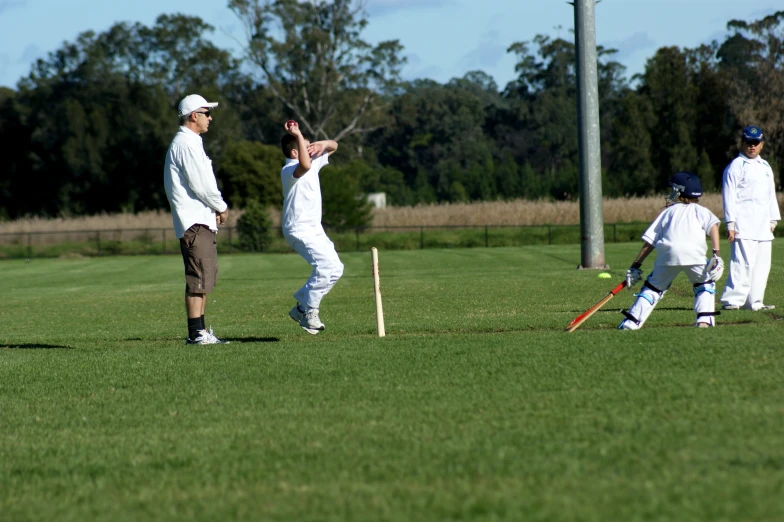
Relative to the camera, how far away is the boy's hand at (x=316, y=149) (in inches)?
388

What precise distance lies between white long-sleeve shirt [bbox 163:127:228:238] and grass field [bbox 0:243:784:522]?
120 centimetres

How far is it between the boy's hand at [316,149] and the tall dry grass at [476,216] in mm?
37421

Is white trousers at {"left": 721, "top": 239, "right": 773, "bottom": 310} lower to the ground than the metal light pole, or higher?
lower

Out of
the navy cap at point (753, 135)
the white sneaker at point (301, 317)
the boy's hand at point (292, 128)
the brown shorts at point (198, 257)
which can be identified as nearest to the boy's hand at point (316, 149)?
the boy's hand at point (292, 128)

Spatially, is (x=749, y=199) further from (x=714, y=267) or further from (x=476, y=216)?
(x=476, y=216)

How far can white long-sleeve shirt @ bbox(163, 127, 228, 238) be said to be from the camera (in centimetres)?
915

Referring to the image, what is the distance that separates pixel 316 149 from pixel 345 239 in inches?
1394

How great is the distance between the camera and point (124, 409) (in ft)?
20.9

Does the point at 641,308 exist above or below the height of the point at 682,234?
below

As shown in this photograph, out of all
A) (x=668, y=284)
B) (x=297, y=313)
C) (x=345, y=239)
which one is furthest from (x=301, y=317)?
(x=345, y=239)

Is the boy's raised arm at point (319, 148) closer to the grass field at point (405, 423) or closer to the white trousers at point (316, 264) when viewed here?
the white trousers at point (316, 264)

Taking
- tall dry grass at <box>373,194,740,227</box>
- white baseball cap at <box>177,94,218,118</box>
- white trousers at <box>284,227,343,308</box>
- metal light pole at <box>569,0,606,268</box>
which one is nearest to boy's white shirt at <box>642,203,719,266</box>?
white trousers at <box>284,227,343,308</box>

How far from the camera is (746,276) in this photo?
11.0 metres

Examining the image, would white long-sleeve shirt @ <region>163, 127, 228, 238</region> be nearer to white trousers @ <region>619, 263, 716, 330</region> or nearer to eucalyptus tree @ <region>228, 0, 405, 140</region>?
white trousers @ <region>619, 263, 716, 330</region>
